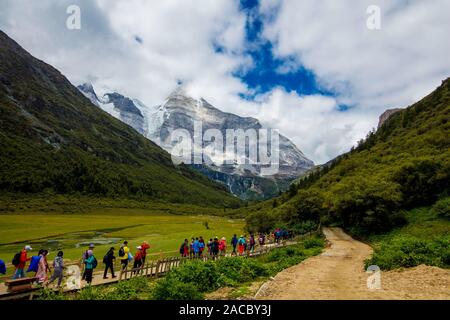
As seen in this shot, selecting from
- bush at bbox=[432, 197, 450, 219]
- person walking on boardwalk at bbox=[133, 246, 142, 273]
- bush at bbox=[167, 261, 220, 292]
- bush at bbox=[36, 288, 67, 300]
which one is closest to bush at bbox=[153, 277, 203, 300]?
bush at bbox=[167, 261, 220, 292]

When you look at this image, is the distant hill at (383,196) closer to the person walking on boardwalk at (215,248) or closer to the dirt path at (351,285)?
the person walking on boardwalk at (215,248)

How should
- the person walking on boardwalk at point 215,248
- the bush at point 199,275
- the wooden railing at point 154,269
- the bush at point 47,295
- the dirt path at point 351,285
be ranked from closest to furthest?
1. the dirt path at point 351,285
2. the bush at point 47,295
3. the bush at point 199,275
4. the wooden railing at point 154,269
5. the person walking on boardwalk at point 215,248

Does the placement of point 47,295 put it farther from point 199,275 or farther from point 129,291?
point 199,275

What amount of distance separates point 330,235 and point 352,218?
19.6 feet

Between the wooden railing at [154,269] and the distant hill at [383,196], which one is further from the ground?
the distant hill at [383,196]

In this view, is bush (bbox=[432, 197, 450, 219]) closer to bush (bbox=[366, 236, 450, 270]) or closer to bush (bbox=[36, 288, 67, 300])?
bush (bbox=[366, 236, 450, 270])

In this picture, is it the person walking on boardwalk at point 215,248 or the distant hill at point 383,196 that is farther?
the distant hill at point 383,196

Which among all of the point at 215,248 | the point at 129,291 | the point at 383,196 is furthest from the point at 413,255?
the point at 383,196

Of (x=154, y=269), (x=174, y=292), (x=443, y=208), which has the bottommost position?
(x=154, y=269)

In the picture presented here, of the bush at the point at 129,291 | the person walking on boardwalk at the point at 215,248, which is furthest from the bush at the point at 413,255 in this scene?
the bush at the point at 129,291

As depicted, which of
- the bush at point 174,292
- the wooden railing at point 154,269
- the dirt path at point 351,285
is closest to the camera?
the dirt path at point 351,285

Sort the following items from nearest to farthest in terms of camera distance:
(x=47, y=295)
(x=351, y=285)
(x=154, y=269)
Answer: (x=47, y=295) → (x=351, y=285) → (x=154, y=269)
